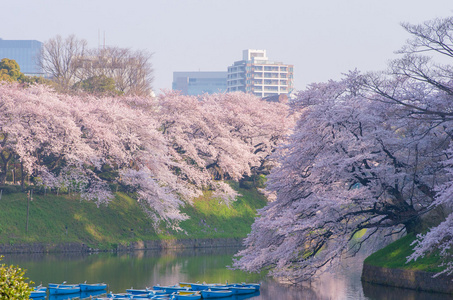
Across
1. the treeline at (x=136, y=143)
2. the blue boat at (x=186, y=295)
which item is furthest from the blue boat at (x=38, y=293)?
the treeline at (x=136, y=143)

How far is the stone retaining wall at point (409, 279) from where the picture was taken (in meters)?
25.6

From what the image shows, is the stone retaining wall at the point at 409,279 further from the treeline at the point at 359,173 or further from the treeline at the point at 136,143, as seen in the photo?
the treeline at the point at 136,143

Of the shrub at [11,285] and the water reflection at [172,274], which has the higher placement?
the shrub at [11,285]

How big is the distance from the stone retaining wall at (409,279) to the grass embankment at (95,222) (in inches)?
825

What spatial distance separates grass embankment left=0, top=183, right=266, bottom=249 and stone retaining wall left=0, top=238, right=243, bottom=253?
380mm

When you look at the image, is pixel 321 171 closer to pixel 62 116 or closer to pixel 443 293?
pixel 443 293

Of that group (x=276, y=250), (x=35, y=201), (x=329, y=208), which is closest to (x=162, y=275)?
(x=276, y=250)

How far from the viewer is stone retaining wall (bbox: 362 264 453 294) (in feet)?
84.1

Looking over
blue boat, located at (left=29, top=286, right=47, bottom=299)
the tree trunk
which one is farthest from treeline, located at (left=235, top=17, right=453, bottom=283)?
the tree trunk

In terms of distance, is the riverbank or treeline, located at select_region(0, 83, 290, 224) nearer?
the riverbank

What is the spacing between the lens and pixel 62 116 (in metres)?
47.3

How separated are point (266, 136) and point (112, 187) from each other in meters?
19.4

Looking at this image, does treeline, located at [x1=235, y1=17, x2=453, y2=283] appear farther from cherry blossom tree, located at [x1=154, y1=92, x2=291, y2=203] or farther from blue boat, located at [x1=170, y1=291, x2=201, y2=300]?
cherry blossom tree, located at [x1=154, y1=92, x2=291, y2=203]

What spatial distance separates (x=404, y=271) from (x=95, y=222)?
2530cm
